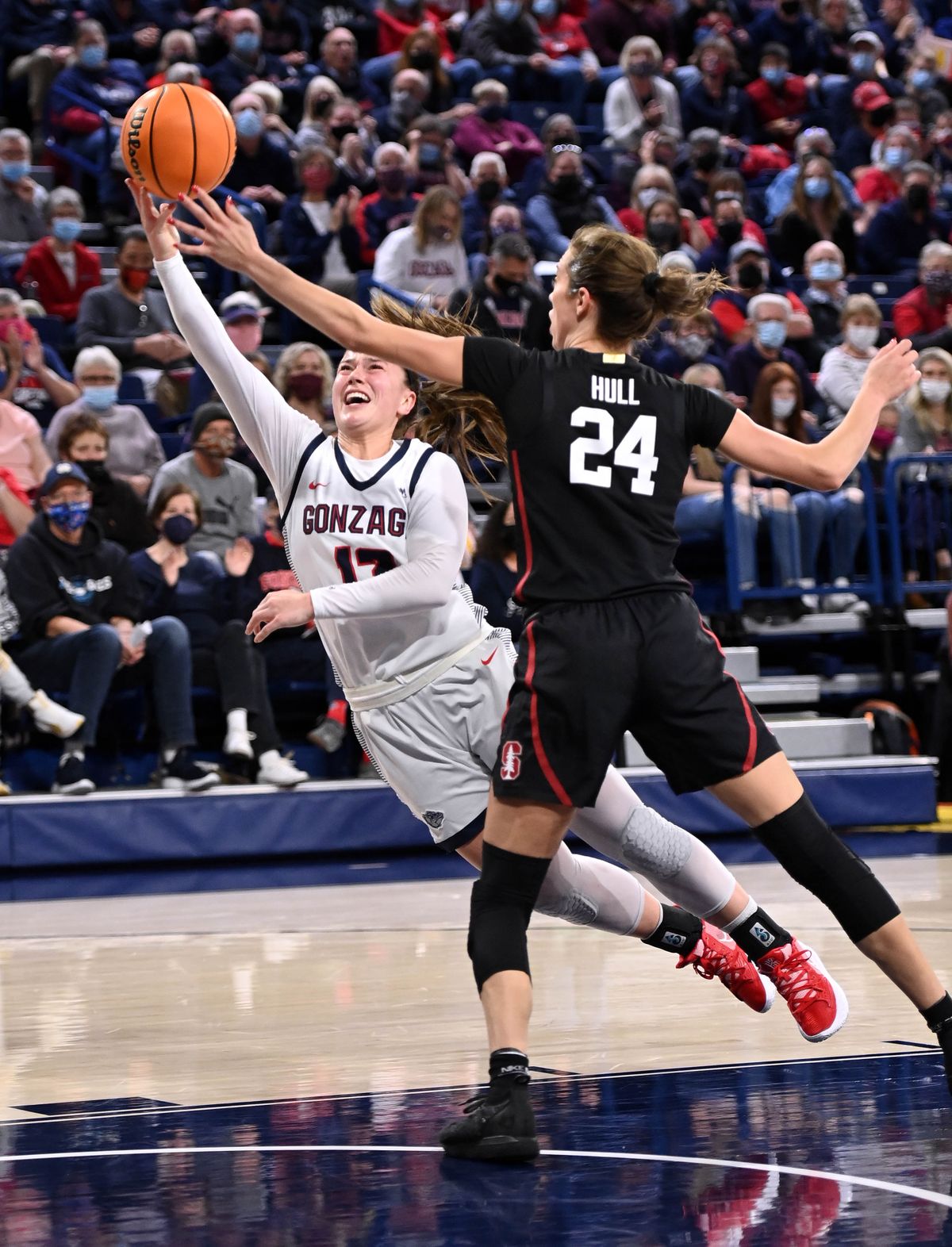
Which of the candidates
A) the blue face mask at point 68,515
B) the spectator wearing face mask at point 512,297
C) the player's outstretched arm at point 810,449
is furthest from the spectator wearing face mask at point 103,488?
the player's outstretched arm at point 810,449

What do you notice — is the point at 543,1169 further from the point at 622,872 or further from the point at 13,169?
the point at 13,169

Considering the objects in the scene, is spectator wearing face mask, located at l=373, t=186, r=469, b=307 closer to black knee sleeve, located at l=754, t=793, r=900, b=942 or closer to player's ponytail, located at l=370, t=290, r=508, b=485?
player's ponytail, located at l=370, t=290, r=508, b=485

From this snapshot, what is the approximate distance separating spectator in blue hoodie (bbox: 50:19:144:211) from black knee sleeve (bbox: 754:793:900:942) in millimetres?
10728

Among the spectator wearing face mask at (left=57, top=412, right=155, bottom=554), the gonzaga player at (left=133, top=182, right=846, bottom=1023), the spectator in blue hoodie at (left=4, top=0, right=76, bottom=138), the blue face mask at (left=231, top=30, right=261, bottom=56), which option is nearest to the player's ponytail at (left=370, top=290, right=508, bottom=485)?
the gonzaga player at (left=133, top=182, right=846, bottom=1023)

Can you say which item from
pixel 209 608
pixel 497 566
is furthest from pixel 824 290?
pixel 209 608

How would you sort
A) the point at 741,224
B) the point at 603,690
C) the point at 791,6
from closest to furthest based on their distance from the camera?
the point at 603,690
the point at 741,224
the point at 791,6

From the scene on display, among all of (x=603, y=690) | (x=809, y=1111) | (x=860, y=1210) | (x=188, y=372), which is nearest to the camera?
(x=860, y=1210)

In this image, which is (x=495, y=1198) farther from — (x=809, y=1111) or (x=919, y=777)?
(x=919, y=777)

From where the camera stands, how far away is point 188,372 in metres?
11.5

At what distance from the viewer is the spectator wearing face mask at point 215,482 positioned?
9.97 metres

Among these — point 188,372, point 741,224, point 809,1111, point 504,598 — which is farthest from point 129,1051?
point 741,224

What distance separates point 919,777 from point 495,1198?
23.0 feet

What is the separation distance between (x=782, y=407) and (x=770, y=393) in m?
0.11

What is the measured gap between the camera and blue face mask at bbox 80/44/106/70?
1387 cm
